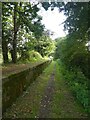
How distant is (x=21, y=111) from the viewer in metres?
8.82

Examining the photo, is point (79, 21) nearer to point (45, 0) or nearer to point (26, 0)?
point (45, 0)

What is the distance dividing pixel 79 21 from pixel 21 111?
16.5 feet

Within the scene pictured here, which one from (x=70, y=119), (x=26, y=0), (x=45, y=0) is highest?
(x=26, y=0)

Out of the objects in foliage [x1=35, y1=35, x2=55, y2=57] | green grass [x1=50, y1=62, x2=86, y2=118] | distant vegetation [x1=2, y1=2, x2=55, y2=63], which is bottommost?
green grass [x1=50, y1=62, x2=86, y2=118]

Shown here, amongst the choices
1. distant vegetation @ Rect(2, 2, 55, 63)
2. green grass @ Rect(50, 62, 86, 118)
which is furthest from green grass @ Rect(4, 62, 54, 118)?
distant vegetation @ Rect(2, 2, 55, 63)

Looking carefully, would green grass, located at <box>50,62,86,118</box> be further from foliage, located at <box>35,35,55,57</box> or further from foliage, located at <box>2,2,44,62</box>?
foliage, located at <box>35,35,55,57</box>

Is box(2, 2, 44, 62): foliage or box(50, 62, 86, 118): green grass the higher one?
box(2, 2, 44, 62): foliage

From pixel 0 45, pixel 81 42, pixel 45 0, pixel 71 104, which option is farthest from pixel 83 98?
pixel 0 45

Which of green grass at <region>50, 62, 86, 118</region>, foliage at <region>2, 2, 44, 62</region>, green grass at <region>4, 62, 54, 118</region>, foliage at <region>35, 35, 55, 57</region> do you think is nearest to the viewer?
green grass at <region>4, 62, 54, 118</region>

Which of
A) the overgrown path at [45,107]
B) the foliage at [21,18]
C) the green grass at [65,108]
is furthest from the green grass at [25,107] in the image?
the foliage at [21,18]

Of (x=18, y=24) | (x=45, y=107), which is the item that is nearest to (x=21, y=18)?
(x=18, y=24)

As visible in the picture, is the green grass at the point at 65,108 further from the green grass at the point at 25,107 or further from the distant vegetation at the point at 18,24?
the distant vegetation at the point at 18,24

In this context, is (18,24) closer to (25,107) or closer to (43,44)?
(25,107)

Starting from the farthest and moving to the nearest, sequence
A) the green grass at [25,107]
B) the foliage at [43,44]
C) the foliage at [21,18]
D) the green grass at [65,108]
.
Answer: the foliage at [43,44] → the foliage at [21,18] → the green grass at [65,108] → the green grass at [25,107]
